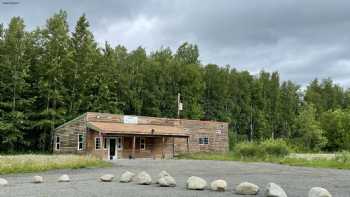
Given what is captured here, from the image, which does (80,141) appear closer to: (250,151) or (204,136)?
(204,136)

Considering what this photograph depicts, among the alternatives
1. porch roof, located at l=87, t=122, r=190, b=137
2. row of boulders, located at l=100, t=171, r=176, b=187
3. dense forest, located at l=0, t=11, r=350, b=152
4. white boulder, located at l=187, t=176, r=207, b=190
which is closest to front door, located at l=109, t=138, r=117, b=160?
porch roof, located at l=87, t=122, r=190, b=137

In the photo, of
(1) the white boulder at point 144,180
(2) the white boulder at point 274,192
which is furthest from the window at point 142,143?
(2) the white boulder at point 274,192

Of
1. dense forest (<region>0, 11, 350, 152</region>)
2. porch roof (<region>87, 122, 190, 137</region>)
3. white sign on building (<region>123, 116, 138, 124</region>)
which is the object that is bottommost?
porch roof (<region>87, 122, 190, 137</region>)

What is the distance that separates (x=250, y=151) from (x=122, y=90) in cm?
2347

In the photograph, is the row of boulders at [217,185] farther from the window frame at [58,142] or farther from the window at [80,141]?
the window frame at [58,142]

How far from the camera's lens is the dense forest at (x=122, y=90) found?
36.0m

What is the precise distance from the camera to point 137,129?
100ft

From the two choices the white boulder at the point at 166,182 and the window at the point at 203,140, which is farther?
the window at the point at 203,140

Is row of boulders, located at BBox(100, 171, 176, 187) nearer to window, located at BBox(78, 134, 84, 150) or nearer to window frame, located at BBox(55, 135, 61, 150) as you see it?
window, located at BBox(78, 134, 84, 150)

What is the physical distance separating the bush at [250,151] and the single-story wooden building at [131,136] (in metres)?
7.69

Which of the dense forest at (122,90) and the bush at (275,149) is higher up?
the dense forest at (122,90)

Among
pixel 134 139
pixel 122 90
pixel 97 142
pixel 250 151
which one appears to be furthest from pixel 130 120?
pixel 122 90

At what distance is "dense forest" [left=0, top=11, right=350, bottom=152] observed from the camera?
36031 mm

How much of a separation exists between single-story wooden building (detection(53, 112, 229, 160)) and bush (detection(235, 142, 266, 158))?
7694 mm
